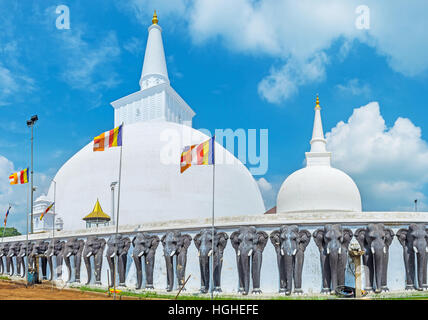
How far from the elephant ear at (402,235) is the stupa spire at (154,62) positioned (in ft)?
97.4

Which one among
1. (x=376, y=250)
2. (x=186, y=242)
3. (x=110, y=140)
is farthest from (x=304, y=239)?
(x=110, y=140)

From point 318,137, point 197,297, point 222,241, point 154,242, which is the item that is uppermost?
point 318,137

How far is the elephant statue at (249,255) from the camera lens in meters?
22.7

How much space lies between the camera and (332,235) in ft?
71.7

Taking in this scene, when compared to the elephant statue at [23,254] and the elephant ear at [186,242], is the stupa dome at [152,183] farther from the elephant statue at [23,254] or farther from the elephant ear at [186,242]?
the elephant ear at [186,242]

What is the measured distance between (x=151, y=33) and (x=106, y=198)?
20347 mm

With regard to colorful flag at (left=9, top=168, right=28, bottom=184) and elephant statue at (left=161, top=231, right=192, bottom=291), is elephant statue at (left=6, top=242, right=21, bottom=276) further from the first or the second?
elephant statue at (left=161, top=231, right=192, bottom=291)

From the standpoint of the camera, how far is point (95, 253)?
90.2 feet

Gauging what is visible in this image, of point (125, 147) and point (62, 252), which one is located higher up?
point (125, 147)

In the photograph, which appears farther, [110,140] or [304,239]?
[110,140]

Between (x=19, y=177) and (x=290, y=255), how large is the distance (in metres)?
20.1

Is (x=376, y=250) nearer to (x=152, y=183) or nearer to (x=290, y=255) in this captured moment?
(x=290, y=255)

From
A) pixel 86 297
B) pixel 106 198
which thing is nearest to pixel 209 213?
pixel 106 198
